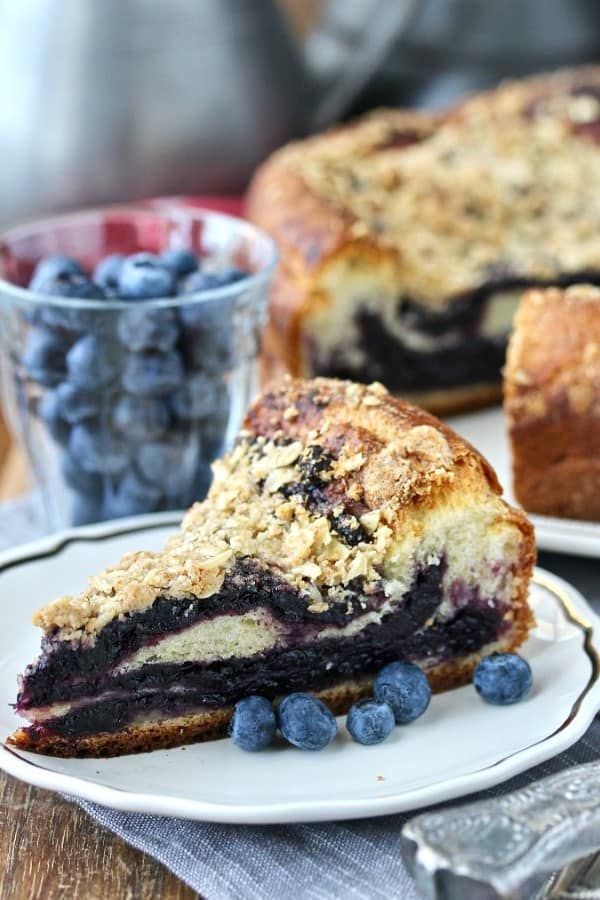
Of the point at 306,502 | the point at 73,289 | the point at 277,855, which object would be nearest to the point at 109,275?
the point at 73,289

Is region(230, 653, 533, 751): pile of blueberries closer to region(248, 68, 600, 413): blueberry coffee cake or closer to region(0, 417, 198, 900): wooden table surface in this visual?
region(0, 417, 198, 900): wooden table surface

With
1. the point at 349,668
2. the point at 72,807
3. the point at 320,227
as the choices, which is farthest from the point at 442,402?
the point at 72,807

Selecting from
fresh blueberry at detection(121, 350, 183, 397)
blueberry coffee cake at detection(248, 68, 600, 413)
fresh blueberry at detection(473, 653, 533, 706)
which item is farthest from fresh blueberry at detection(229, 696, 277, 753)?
blueberry coffee cake at detection(248, 68, 600, 413)

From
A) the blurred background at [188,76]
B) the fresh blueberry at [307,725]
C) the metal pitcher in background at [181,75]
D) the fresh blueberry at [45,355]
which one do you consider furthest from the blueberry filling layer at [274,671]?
the metal pitcher in background at [181,75]

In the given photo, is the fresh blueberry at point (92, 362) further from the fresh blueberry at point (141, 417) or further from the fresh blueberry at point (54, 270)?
the fresh blueberry at point (54, 270)

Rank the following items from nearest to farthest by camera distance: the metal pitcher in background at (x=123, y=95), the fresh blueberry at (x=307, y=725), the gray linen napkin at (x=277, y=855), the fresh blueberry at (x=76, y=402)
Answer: the gray linen napkin at (x=277, y=855), the fresh blueberry at (x=307, y=725), the fresh blueberry at (x=76, y=402), the metal pitcher in background at (x=123, y=95)

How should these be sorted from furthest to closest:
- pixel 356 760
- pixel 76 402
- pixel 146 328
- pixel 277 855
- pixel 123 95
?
pixel 123 95 → pixel 76 402 → pixel 146 328 → pixel 356 760 → pixel 277 855

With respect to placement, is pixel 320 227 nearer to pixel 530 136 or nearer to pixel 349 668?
pixel 530 136

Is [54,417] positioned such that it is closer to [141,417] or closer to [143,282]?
[141,417]
